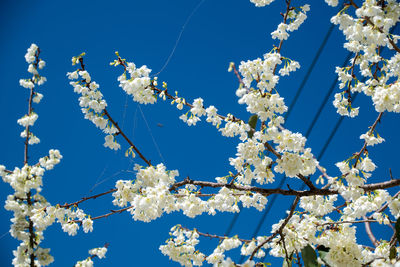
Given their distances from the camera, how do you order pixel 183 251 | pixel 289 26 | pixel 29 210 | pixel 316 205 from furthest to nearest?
pixel 183 251 < pixel 316 205 < pixel 289 26 < pixel 29 210

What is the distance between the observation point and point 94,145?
2.54 metres

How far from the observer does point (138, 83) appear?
5.21 feet

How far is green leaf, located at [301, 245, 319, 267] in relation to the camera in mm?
1606

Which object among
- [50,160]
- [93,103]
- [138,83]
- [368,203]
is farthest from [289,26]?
[50,160]

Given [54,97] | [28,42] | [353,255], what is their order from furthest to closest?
1. [54,97]
2. [28,42]
3. [353,255]

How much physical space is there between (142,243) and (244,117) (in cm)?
128

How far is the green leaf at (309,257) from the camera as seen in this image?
5.27 ft

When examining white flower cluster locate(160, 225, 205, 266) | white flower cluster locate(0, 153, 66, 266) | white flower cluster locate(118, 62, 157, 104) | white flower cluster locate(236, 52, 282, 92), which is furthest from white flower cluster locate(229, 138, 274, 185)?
white flower cluster locate(0, 153, 66, 266)

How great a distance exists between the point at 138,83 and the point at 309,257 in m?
1.09

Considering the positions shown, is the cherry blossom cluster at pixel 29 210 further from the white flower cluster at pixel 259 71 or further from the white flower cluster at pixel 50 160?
the white flower cluster at pixel 259 71

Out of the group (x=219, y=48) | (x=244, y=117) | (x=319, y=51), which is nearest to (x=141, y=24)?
(x=219, y=48)

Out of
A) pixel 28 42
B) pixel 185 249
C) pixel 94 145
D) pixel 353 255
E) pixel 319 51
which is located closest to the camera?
pixel 353 255

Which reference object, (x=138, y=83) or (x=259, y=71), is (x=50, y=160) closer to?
(x=138, y=83)

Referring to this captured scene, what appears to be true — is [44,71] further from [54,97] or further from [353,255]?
[353,255]
